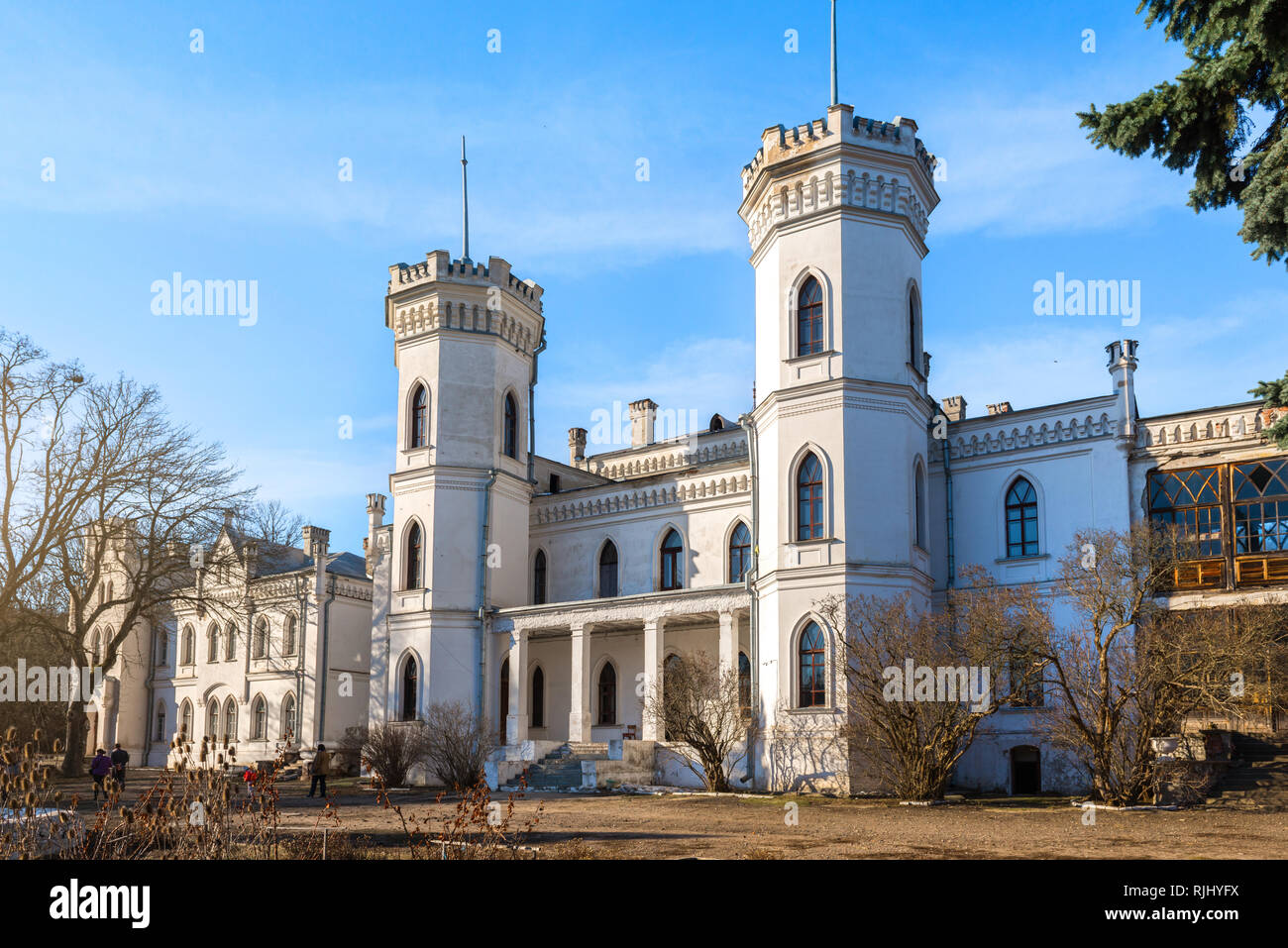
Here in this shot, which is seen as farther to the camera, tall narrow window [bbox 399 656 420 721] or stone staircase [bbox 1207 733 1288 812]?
tall narrow window [bbox 399 656 420 721]

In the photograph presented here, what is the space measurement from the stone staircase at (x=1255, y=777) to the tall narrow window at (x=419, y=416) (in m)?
22.4

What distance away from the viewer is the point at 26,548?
3058 centimetres

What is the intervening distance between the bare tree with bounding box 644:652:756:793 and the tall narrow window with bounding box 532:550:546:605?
10.0 metres

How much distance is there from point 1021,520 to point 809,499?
549 centimetres

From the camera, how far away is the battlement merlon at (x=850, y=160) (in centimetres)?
2614

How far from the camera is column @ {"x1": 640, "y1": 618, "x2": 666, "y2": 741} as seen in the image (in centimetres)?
2742

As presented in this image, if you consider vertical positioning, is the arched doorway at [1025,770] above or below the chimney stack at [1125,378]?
below

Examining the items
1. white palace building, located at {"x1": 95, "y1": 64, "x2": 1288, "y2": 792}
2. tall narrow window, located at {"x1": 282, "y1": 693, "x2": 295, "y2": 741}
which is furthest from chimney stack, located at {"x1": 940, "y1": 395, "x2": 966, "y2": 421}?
tall narrow window, located at {"x1": 282, "y1": 693, "x2": 295, "y2": 741}

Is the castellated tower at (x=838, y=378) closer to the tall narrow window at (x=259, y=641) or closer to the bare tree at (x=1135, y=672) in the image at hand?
the bare tree at (x=1135, y=672)

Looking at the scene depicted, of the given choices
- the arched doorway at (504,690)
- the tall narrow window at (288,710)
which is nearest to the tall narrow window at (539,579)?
the arched doorway at (504,690)

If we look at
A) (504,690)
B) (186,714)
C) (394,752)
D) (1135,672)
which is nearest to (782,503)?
(1135,672)

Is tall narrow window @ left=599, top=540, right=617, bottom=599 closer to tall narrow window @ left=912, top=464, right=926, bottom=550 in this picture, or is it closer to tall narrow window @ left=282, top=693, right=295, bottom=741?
tall narrow window @ left=912, top=464, right=926, bottom=550

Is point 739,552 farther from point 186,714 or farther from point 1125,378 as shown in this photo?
point 186,714

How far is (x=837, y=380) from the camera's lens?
25.4 m
